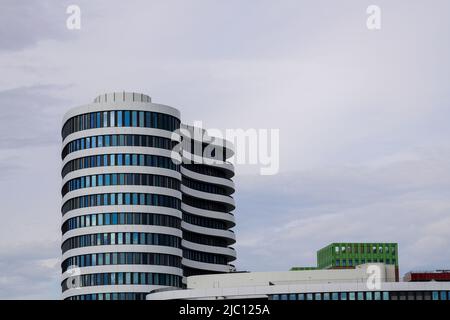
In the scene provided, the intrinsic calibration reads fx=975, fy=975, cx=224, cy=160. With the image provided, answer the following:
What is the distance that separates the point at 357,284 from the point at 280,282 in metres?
14.9

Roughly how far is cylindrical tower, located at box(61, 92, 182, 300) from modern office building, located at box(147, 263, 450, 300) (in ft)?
55.1

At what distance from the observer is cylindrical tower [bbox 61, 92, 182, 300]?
193 m

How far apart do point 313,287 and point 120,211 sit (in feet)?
166

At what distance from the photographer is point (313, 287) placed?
16100 centimetres

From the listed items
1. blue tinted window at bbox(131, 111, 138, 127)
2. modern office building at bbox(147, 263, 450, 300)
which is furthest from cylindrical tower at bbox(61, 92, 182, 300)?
modern office building at bbox(147, 263, 450, 300)

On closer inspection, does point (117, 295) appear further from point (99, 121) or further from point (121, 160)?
point (99, 121)

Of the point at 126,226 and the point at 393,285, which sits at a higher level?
the point at 126,226

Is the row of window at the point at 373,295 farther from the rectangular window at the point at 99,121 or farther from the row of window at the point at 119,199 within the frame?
the rectangular window at the point at 99,121

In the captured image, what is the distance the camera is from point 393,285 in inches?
6299

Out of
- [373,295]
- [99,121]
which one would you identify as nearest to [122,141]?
[99,121]

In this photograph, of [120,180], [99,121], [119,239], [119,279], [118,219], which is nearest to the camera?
[119,279]

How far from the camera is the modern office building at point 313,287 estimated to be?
159225 millimetres
